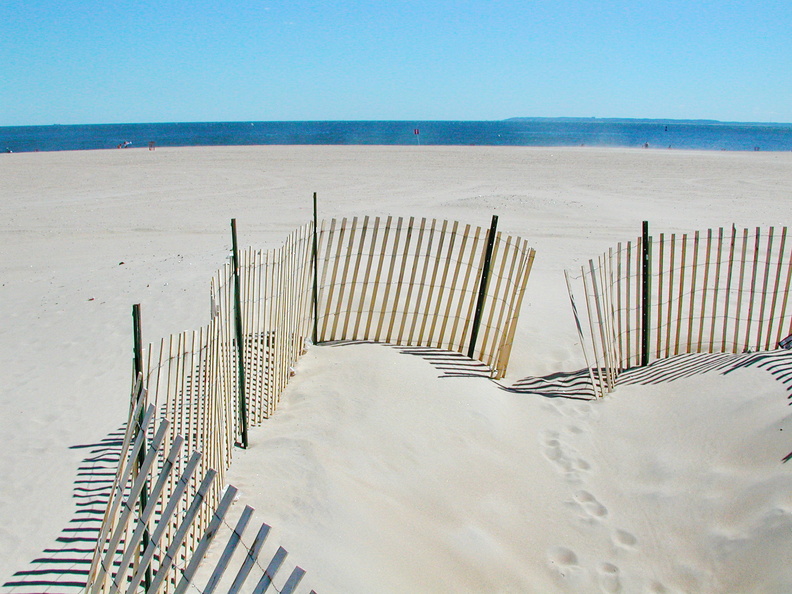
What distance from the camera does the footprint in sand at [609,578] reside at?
14.2 ft

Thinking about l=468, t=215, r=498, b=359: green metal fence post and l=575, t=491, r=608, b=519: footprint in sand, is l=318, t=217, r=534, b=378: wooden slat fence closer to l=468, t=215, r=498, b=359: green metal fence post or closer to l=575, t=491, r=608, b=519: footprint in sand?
l=468, t=215, r=498, b=359: green metal fence post

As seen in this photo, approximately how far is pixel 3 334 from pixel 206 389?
6155 millimetres

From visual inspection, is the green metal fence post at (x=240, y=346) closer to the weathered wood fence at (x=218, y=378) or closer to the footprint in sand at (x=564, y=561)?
the weathered wood fence at (x=218, y=378)

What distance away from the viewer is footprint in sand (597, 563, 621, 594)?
432cm

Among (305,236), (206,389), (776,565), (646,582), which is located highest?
(305,236)

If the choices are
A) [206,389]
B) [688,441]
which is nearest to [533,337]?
[688,441]

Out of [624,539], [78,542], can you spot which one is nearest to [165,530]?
[78,542]

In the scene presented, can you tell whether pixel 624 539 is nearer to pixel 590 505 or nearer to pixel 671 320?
pixel 590 505

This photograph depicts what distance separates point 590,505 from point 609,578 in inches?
32.2

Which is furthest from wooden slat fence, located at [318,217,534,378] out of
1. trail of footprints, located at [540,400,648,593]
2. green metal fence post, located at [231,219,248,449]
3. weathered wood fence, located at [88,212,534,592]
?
green metal fence post, located at [231,219,248,449]

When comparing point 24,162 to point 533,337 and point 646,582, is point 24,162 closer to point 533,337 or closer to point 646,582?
point 533,337

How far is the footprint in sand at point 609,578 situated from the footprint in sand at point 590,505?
1.84 feet

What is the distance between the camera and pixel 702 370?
272 inches

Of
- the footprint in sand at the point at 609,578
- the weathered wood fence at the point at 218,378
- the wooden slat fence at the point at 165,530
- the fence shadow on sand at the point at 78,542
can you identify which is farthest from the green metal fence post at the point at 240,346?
the footprint in sand at the point at 609,578
